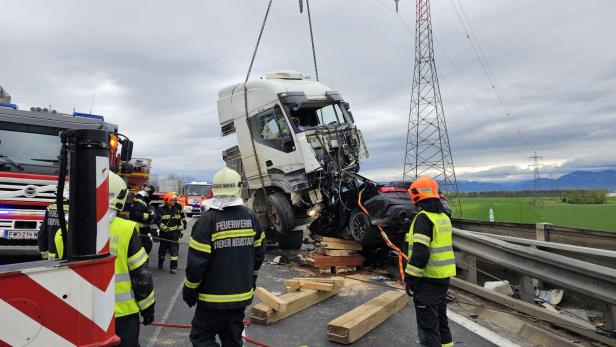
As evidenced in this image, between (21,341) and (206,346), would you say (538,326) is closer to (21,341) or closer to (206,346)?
(206,346)

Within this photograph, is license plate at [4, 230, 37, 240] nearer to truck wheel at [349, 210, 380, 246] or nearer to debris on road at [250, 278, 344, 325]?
debris on road at [250, 278, 344, 325]

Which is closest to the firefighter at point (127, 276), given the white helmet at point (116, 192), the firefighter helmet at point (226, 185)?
the white helmet at point (116, 192)

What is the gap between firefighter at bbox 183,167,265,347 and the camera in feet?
10.4

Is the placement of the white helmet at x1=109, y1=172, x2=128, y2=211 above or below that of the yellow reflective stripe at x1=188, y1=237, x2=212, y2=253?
above

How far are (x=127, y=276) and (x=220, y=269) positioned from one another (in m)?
0.65

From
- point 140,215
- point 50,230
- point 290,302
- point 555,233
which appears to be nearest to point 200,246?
point 50,230

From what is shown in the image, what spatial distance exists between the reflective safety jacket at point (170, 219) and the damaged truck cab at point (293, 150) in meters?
1.93

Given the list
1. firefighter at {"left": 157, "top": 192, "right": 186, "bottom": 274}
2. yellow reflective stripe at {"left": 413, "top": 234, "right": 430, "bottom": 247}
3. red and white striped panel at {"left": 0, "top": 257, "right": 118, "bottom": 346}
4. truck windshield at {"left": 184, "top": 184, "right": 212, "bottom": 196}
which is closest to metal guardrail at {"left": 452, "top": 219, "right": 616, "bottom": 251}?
yellow reflective stripe at {"left": 413, "top": 234, "right": 430, "bottom": 247}

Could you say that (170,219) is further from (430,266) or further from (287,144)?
(430,266)

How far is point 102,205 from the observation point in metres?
1.96

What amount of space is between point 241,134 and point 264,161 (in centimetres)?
105

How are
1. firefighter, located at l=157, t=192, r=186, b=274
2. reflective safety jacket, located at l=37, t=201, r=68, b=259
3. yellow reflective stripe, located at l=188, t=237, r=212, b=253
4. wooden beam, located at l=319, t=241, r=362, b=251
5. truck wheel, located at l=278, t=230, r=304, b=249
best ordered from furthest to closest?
truck wheel, located at l=278, t=230, r=304, b=249 → firefighter, located at l=157, t=192, r=186, b=274 → wooden beam, located at l=319, t=241, r=362, b=251 → reflective safety jacket, located at l=37, t=201, r=68, b=259 → yellow reflective stripe, located at l=188, t=237, r=212, b=253

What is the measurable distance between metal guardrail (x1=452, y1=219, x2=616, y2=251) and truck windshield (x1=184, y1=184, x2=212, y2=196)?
16.9 meters

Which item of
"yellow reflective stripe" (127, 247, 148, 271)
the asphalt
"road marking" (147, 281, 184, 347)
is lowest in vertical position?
the asphalt
